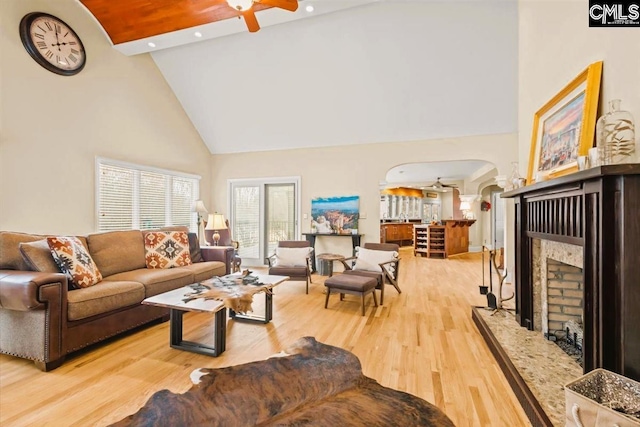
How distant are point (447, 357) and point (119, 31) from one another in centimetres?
594

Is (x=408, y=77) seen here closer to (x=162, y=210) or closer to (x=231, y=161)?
(x=231, y=161)

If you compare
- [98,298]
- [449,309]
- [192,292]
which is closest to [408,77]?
[449,309]

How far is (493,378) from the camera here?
2199 mm

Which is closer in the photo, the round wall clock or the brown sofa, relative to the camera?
the brown sofa

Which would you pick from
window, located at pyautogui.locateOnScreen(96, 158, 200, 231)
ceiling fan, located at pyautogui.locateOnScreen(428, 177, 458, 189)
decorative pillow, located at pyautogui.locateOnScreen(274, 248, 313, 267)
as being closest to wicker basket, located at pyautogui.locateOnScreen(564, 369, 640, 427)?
decorative pillow, located at pyautogui.locateOnScreen(274, 248, 313, 267)

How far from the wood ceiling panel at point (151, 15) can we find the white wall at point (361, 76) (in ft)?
2.66

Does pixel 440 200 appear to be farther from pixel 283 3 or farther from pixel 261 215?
pixel 283 3

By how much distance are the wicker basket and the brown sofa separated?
3.36m

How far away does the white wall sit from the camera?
4.00 m

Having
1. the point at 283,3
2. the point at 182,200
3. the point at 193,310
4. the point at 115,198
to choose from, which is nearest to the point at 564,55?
the point at 283,3

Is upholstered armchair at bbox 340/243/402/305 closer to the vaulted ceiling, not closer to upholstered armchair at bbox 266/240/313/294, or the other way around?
upholstered armchair at bbox 266/240/313/294

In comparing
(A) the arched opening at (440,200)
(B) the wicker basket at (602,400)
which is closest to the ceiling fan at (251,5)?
(B) the wicker basket at (602,400)

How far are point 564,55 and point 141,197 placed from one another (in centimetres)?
595

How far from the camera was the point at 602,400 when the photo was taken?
57.6 inches
